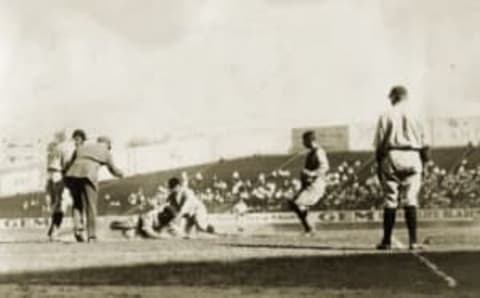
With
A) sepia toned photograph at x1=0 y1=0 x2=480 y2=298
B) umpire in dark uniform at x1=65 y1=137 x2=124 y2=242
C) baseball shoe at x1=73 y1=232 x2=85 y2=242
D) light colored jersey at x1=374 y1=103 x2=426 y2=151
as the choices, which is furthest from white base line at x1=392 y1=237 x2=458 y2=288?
baseball shoe at x1=73 y1=232 x2=85 y2=242

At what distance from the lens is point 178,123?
11.5ft

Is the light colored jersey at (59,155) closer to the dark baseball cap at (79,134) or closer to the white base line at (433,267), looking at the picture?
the dark baseball cap at (79,134)

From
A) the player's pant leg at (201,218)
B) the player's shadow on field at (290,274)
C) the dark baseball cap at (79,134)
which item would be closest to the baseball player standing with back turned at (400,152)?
the player's shadow on field at (290,274)

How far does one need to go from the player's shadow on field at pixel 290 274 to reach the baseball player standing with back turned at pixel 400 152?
0.79ft

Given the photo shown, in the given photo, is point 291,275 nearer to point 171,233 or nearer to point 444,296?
point 444,296

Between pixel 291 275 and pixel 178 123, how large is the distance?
76cm

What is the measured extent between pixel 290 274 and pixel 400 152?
1.99 feet

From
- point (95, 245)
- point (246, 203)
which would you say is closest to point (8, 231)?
point (95, 245)

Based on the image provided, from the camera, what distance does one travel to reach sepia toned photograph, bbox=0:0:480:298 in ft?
10.7

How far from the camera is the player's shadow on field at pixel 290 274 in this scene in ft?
9.73

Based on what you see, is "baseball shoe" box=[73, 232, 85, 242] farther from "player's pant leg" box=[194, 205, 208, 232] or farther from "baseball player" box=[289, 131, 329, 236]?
"baseball player" box=[289, 131, 329, 236]

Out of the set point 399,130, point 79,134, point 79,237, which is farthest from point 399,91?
point 79,237

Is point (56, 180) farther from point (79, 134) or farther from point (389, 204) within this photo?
point (389, 204)

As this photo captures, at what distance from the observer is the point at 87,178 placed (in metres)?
3.78
